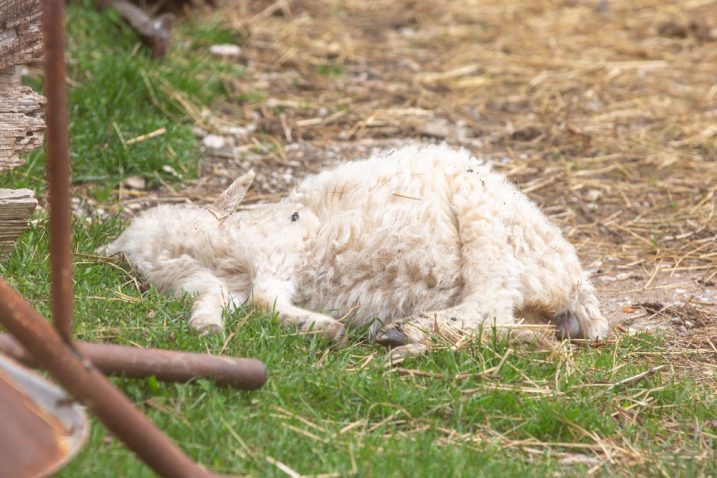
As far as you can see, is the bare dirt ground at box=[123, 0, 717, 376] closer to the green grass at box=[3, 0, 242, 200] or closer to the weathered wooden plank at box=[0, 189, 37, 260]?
the green grass at box=[3, 0, 242, 200]

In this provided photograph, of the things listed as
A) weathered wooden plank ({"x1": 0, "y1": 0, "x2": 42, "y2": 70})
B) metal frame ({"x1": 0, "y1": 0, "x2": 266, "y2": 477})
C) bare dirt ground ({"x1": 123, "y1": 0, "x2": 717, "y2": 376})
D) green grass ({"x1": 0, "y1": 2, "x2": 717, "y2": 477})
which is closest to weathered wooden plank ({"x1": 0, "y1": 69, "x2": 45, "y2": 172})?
weathered wooden plank ({"x1": 0, "y1": 0, "x2": 42, "y2": 70})

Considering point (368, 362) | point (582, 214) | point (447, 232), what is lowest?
point (582, 214)

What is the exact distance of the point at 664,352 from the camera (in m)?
4.36

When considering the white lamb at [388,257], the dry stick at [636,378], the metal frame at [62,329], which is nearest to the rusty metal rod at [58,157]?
the metal frame at [62,329]

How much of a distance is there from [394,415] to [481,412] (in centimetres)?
33

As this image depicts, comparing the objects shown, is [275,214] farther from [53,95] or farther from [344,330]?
[53,95]

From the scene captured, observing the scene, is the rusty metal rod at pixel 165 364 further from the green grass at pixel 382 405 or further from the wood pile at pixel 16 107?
the wood pile at pixel 16 107

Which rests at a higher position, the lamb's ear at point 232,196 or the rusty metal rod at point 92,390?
the rusty metal rod at point 92,390

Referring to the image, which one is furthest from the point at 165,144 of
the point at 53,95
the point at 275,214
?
the point at 53,95

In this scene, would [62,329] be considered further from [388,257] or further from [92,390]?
[388,257]

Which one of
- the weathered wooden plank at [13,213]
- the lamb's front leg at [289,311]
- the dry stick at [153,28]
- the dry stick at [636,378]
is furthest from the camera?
the dry stick at [153,28]

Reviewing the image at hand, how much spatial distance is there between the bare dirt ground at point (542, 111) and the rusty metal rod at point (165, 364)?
6.73 feet

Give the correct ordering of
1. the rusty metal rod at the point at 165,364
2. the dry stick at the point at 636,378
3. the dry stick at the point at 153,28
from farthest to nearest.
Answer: the dry stick at the point at 153,28 < the dry stick at the point at 636,378 < the rusty metal rod at the point at 165,364

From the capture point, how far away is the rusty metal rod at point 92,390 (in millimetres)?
2416
